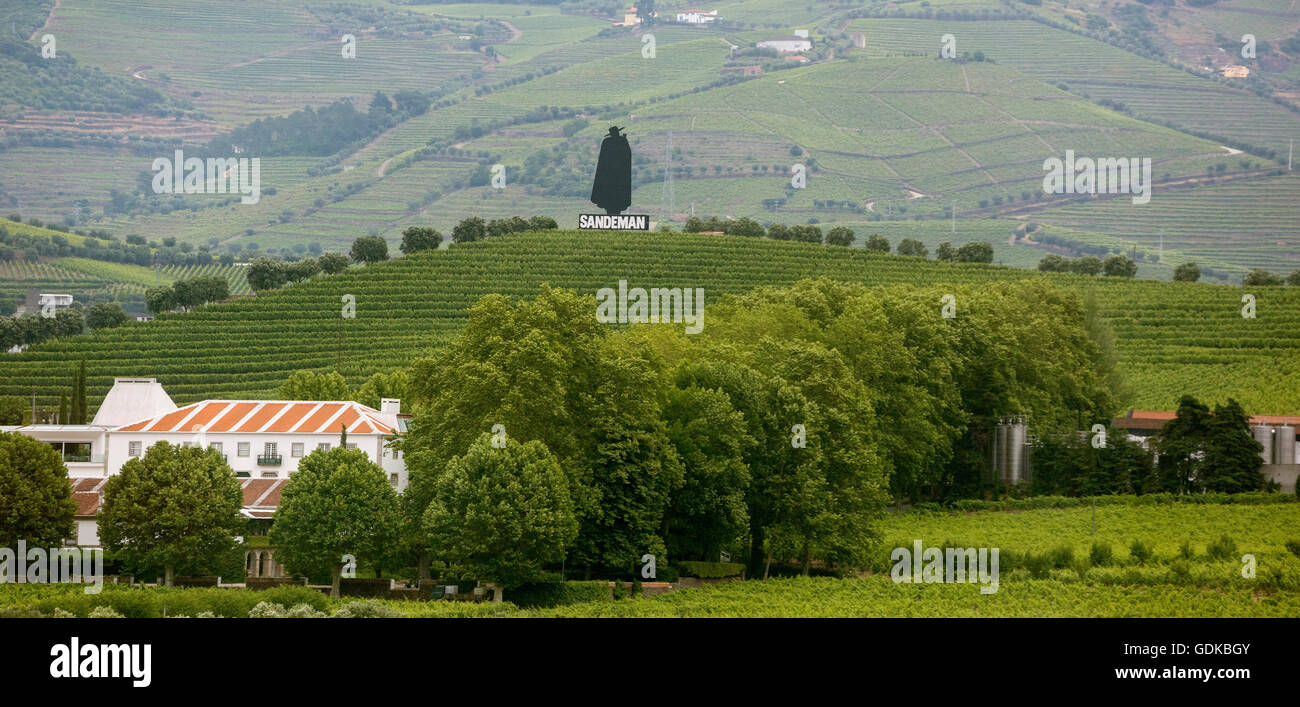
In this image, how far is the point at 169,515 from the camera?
57312mm

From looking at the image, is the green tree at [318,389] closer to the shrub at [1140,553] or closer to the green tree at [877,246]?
the shrub at [1140,553]

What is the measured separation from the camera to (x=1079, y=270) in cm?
15275

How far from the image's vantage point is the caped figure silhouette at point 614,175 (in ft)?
480

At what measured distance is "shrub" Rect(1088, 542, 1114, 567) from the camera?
205 ft

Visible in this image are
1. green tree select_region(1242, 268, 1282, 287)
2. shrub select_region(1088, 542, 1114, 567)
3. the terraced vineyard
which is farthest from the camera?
green tree select_region(1242, 268, 1282, 287)

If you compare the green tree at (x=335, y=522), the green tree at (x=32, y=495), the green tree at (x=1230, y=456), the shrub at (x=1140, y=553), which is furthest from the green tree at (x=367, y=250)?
the shrub at (x=1140, y=553)

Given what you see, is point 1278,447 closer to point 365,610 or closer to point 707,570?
point 707,570

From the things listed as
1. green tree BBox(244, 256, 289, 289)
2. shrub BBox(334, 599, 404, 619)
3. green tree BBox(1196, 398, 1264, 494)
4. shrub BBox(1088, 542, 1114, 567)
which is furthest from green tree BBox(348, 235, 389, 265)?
shrub BBox(334, 599, 404, 619)

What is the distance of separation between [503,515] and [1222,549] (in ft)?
98.4

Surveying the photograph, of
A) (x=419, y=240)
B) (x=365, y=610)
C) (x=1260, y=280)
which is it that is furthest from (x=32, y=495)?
(x=1260, y=280)

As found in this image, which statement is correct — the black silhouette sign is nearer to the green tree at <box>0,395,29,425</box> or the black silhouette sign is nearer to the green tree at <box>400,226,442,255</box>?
the green tree at <box>400,226,442,255</box>

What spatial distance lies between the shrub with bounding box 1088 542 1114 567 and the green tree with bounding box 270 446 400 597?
27.4m
